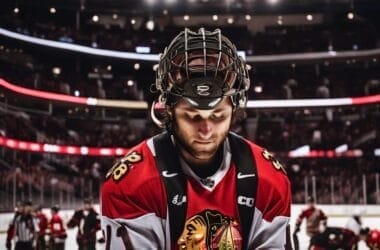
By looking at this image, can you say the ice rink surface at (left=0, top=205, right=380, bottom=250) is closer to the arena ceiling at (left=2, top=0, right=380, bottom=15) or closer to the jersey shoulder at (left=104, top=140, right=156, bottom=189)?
the jersey shoulder at (left=104, top=140, right=156, bottom=189)

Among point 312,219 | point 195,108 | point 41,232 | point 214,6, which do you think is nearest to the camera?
point 195,108

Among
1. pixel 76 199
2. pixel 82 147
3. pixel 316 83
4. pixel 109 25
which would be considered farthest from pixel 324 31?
pixel 76 199

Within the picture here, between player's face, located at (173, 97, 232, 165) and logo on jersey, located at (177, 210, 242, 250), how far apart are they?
143mm

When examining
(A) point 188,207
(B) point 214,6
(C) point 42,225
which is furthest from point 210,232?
(B) point 214,6

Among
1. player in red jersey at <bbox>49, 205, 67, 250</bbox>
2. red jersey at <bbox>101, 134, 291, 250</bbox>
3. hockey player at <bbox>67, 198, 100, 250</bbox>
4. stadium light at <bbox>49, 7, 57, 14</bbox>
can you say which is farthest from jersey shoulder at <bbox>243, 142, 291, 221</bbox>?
stadium light at <bbox>49, 7, 57, 14</bbox>

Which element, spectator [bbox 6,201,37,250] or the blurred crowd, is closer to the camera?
spectator [bbox 6,201,37,250]

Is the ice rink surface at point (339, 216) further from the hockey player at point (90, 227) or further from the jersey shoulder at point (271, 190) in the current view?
the jersey shoulder at point (271, 190)

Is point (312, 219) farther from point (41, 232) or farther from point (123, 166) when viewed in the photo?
point (123, 166)

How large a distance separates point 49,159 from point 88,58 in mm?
6092

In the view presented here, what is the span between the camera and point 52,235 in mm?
9953

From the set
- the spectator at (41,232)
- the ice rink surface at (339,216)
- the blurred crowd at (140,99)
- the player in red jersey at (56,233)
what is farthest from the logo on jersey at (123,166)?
the blurred crowd at (140,99)

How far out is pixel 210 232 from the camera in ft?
5.10

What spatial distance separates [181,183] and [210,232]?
14 centimetres

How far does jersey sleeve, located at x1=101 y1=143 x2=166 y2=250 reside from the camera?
152 centimetres
